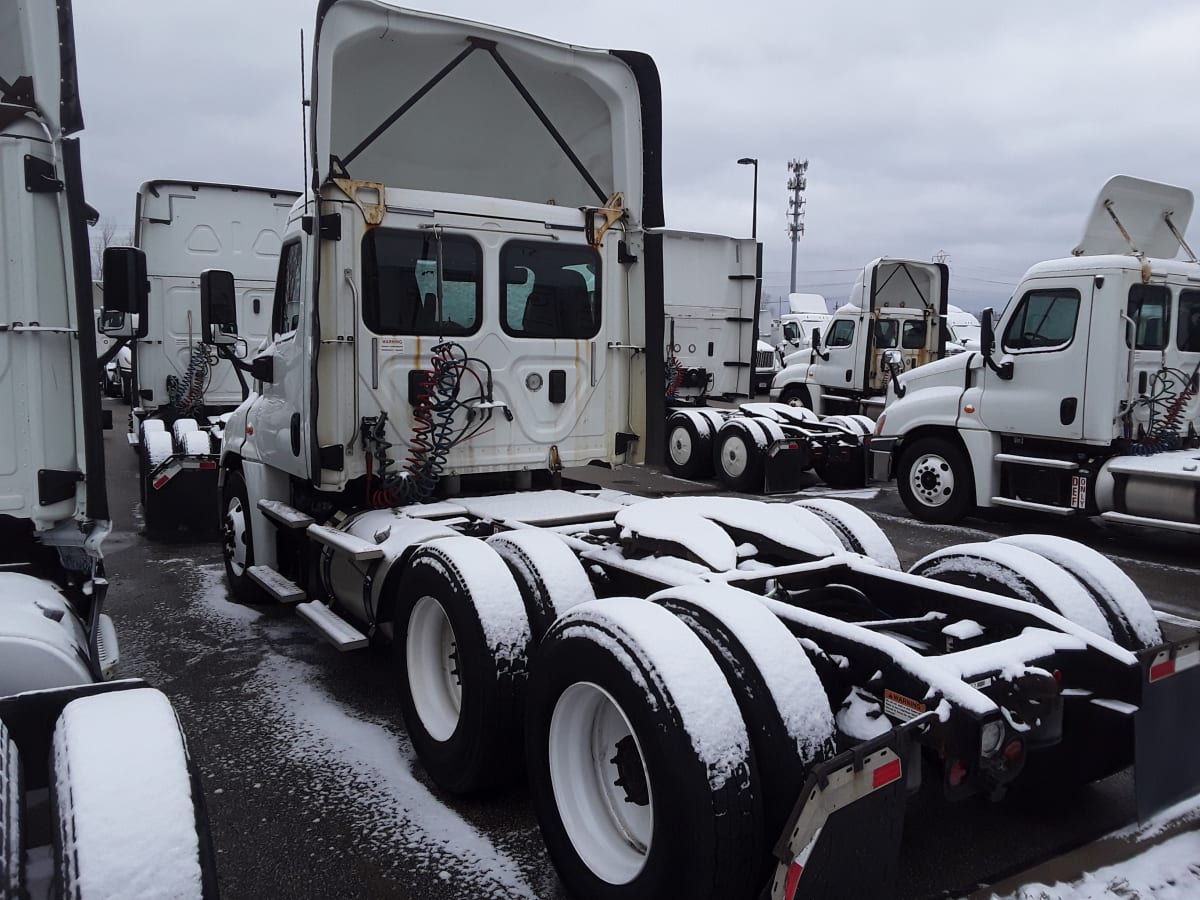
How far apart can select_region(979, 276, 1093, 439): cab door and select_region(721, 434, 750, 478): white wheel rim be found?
3.30 meters

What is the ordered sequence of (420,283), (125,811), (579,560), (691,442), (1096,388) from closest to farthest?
(125,811), (579,560), (420,283), (1096,388), (691,442)

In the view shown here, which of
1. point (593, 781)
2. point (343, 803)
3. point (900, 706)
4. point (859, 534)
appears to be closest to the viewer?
point (900, 706)

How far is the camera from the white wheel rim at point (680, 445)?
13148mm

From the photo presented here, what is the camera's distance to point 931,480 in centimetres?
1008

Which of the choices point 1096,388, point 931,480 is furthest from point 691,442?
point 1096,388

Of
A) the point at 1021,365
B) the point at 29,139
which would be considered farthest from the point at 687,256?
the point at 29,139

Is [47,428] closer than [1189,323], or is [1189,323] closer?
[47,428]

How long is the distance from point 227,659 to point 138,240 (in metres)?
7.49

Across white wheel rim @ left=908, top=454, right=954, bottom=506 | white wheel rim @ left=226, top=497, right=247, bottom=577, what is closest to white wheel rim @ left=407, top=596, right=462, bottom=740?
white wheel rim @ left=226, top=497, right=247, bottom=577

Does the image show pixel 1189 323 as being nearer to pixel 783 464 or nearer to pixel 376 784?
pixel 783 464

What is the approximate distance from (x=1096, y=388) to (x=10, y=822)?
8.96m

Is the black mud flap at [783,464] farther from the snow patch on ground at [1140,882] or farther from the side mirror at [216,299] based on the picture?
the snow patch on ground at [1140,882]

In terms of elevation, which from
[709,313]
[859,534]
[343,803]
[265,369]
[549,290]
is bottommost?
[343,803]

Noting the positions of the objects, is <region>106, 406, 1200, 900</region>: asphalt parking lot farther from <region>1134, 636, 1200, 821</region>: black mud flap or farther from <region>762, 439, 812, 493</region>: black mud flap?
<region>762, 439, 812, 493</region>: black mud flap
